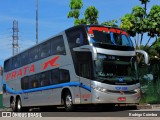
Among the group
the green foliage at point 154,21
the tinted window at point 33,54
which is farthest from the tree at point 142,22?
the tinted window at point 33,54

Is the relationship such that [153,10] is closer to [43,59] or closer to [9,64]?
[43,59]

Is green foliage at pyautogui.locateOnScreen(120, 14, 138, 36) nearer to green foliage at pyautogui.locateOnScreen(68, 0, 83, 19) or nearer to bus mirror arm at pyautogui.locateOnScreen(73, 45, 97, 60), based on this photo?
green foliage at pyautogui.locateOnScreen(68, 0, 83, 19)

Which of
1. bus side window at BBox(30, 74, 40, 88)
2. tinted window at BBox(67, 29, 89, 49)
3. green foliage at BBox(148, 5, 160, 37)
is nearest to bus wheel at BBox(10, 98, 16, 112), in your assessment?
bus side window at BBox(30, 74, 40, 88)

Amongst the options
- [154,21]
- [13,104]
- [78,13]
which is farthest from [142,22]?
[13,104]

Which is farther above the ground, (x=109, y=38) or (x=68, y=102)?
(x=109, y=38)

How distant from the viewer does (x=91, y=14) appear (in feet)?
102

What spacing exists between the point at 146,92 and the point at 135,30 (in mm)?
4480

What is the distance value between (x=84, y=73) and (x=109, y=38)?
209 centimetres

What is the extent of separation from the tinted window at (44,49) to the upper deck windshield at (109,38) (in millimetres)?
4314

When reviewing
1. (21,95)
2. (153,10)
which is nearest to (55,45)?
(21,95)

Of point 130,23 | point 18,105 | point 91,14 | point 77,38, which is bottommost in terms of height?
Answer: point 18,105

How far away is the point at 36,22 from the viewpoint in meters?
41.3

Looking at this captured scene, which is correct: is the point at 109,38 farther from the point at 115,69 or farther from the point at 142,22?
the point at 142,22

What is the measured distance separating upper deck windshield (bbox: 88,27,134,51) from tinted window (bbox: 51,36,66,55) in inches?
93.7
